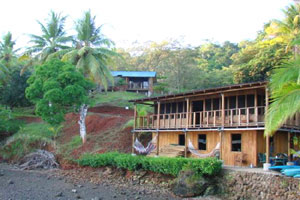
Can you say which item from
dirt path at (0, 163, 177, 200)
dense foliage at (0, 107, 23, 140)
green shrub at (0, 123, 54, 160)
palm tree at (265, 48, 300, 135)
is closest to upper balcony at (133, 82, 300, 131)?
dirt path at (0, 163, 177, 200)

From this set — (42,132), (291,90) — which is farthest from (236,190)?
(42,132)

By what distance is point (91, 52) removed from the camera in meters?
28.3

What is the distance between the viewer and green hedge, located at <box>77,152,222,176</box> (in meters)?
15.7

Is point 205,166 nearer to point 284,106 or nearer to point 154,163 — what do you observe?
point 154,163

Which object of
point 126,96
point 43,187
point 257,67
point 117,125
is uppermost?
point 257,67

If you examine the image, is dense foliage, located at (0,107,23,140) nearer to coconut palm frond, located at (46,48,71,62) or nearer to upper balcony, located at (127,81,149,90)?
coconut palm frond, located at (46,48,71,62)

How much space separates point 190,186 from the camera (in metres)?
15.7

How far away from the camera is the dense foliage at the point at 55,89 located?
74.9 ft

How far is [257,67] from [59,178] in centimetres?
2111

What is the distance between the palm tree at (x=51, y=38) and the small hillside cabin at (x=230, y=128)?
1229 cm

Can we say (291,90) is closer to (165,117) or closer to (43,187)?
(43,187)

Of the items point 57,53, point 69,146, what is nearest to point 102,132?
point 69,146

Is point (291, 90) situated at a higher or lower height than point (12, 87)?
lower

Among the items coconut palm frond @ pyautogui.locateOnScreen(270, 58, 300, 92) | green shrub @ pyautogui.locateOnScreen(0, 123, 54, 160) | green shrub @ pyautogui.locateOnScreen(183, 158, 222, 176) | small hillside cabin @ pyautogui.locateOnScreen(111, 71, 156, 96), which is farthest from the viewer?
small hillside cabin @ pyautogui.locateOnScreen(111, 71, 156, 96)
